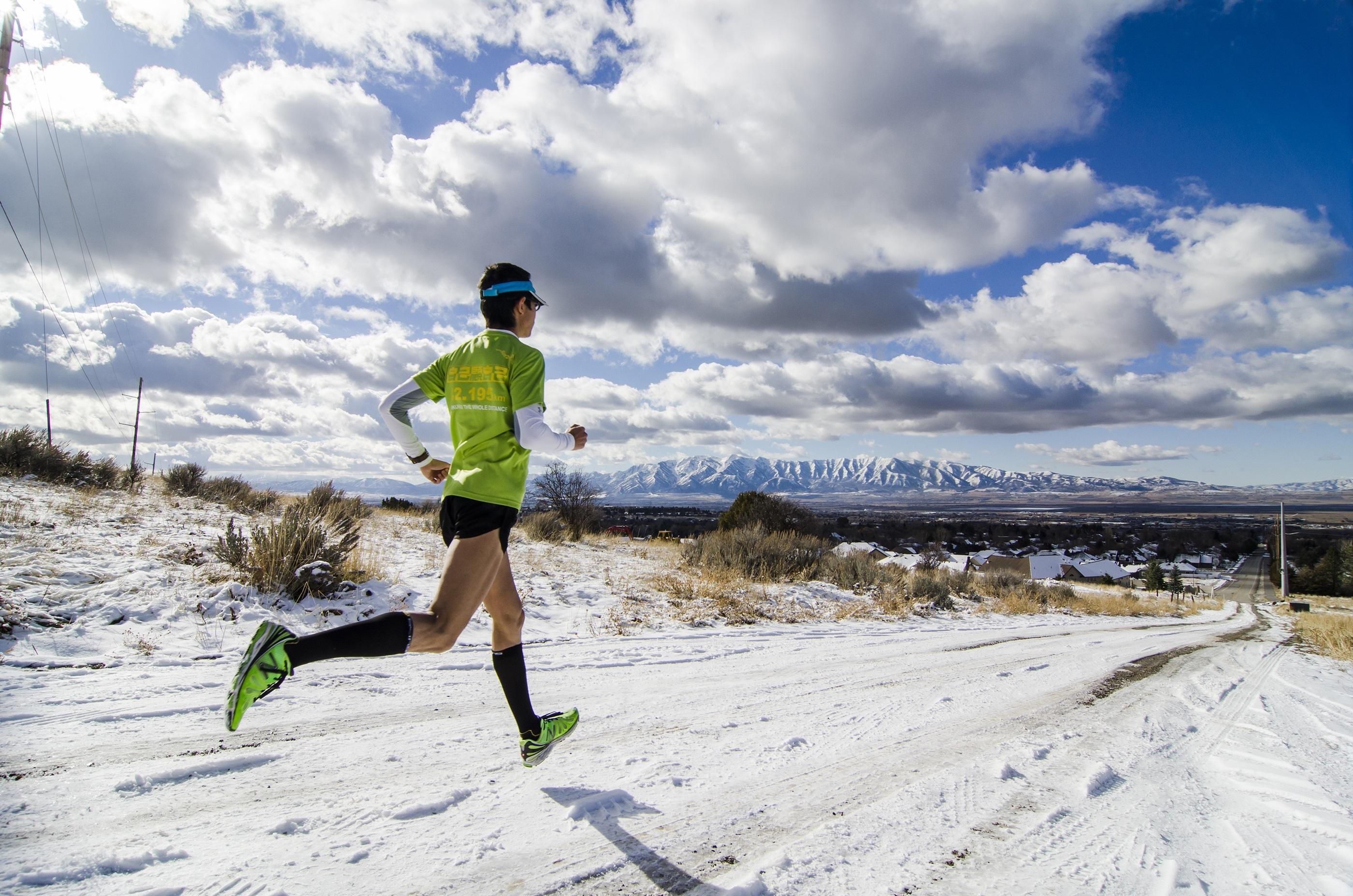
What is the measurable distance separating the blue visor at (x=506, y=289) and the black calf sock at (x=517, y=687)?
1.50 m

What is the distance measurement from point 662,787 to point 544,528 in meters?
12.2

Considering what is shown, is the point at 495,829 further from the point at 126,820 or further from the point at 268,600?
the point at 268,600

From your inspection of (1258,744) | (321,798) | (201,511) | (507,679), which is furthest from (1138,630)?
(201,511)

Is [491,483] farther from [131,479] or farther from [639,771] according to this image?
[131,479]

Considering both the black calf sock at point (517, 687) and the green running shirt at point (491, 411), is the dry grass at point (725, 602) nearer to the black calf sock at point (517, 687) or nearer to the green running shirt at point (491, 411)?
the black calf sock at point (517, 687)

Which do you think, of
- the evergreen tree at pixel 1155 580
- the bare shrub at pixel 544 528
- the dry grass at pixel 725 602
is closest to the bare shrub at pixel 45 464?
the bare shrub at pixel 544 528

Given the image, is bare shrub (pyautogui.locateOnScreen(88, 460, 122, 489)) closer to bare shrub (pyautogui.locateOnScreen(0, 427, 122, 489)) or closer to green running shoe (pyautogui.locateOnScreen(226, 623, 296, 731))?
bare shrub (pyautogui.locateOnScreen(0, 427, 122, 489))

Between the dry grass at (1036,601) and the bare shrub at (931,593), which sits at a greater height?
the bare shrub at (931,593)

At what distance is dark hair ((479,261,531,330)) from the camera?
2.53m

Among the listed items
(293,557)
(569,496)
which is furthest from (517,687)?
(569,496)

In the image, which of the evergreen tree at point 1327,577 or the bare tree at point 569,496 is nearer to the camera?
the bare tree at point 569,496

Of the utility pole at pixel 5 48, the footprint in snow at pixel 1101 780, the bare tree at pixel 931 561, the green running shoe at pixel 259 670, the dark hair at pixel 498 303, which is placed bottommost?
the bare tree at pixel 931 561

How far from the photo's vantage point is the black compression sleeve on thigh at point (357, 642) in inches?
75.4

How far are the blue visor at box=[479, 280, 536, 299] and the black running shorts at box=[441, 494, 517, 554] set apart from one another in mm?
898
